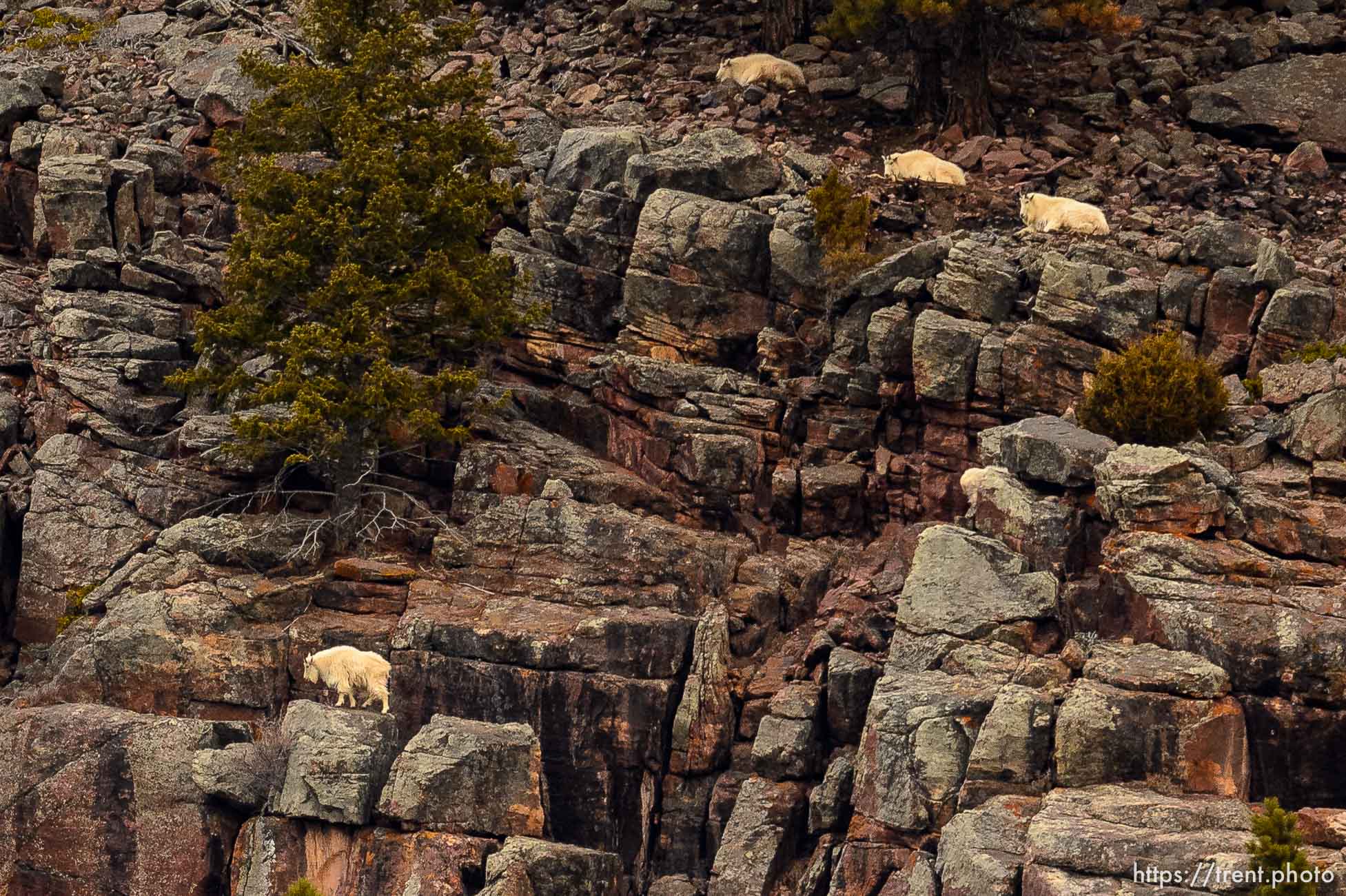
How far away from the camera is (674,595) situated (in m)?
43.5

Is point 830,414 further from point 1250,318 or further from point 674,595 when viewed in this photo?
point 1250,318

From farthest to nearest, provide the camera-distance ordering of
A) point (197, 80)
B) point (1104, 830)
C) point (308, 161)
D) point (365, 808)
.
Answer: point (197, 80) < point (308, 161) < point (365, 808) < point (1104, 830)

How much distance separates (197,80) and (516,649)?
2455 centimetres

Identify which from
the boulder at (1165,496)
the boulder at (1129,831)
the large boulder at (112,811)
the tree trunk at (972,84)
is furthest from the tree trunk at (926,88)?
the large boulder at (112,811)

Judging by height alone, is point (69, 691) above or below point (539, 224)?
below

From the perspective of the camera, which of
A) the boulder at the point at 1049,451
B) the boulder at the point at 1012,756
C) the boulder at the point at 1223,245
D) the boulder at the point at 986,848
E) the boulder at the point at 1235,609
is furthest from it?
the boulder at the point at 1223,245

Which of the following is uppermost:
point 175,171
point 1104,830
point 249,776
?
point 175,171

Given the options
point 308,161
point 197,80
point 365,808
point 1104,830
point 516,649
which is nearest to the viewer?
point 1104,830

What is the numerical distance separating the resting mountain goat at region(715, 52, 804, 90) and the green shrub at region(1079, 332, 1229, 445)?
54.3 feet

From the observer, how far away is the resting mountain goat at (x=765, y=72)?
184 feet

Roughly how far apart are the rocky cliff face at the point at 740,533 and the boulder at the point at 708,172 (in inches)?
4.5

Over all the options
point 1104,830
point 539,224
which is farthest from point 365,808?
point 539,224

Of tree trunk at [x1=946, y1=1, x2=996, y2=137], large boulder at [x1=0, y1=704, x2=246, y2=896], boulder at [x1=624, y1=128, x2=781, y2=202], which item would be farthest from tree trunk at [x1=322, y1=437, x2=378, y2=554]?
tree trunk at [x1=946, y1=1, x2=996, y2=137]

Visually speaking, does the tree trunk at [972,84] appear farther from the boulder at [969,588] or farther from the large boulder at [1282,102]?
the boulder at [969,588]
